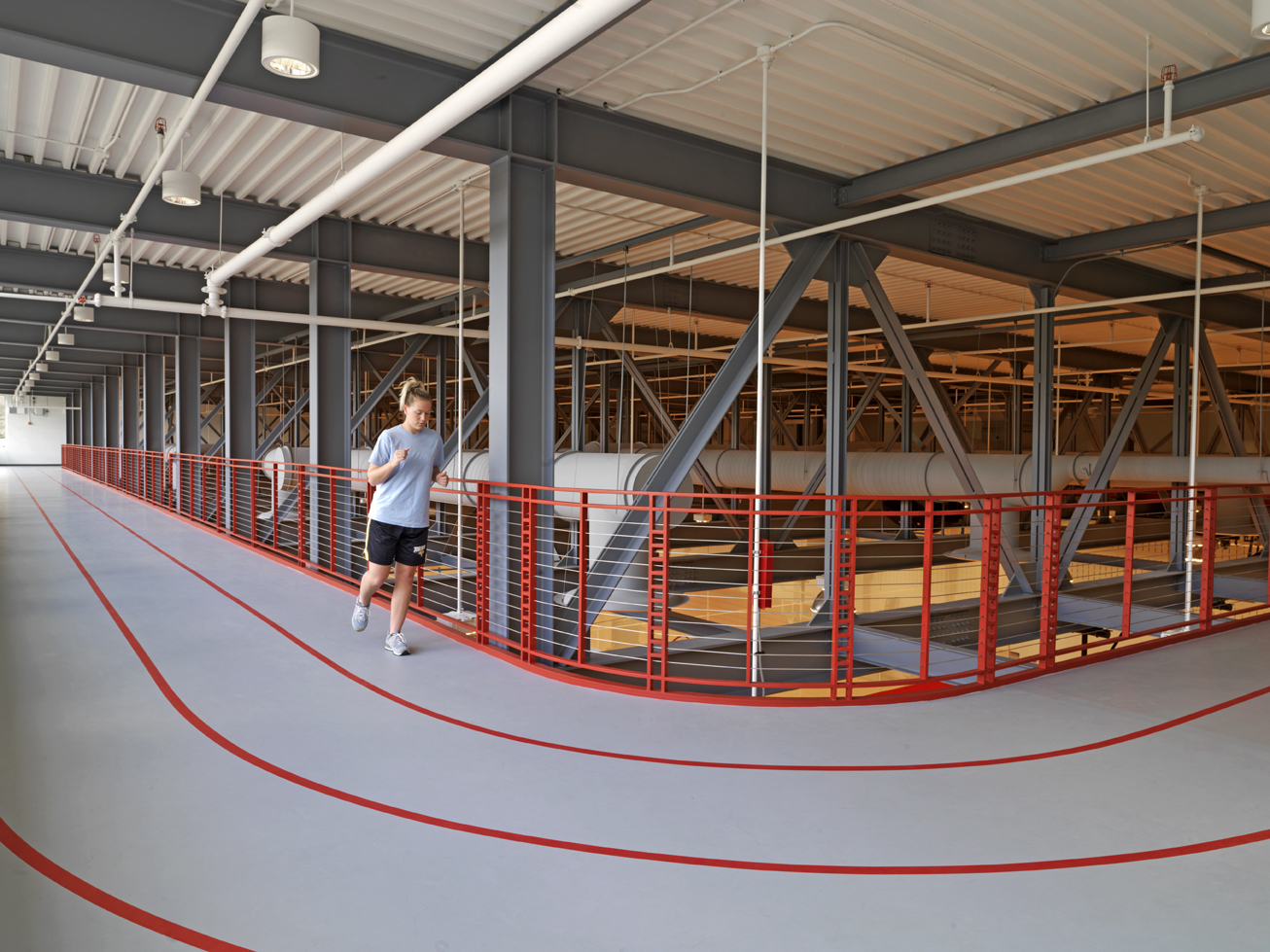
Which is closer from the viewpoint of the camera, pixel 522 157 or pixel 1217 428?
pixel 522 157

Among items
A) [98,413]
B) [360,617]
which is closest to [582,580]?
[360,617]

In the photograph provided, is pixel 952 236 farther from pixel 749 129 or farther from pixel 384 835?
pixel 384 835

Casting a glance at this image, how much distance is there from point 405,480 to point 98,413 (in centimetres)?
3842

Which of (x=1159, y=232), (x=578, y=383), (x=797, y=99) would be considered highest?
(x=797, y=99)

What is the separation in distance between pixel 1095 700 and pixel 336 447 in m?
9.10

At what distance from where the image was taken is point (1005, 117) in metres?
6.88

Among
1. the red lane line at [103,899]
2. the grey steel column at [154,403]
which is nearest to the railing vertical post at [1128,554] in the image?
the red lane line at [103,899]

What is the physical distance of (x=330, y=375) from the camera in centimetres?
1088

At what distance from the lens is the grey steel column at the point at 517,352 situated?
254 inches

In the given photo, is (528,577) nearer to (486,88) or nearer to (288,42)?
(486,88)

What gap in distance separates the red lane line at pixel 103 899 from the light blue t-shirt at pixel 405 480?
292 cm

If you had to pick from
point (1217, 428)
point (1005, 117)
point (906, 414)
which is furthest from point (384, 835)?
point (1217, 428)

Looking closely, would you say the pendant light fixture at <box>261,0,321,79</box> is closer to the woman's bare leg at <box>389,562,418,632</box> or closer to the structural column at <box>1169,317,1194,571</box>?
the woman's bare leg at <box>389,562,418,632</box>

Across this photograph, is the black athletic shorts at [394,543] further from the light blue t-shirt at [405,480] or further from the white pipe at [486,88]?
the white pipe at [486,88]
